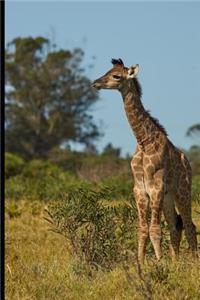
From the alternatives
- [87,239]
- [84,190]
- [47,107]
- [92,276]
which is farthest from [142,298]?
[47,107]

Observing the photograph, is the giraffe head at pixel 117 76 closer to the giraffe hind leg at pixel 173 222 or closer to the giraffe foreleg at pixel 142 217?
the giraffe foreleg at pixel 142 217

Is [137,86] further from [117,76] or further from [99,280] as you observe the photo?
[99,280]

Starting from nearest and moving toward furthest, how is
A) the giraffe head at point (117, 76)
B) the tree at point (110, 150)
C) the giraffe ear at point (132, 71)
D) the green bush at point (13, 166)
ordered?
1. the giraffe head at point (117, 76)
2. the giraffe ear at point (132, 71)
3. the green bush at point (13, 166)
4. the tree at point (110, 150)

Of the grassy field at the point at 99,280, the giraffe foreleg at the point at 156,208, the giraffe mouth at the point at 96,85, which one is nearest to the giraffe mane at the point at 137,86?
the giraffe mouth at the point at 96,85

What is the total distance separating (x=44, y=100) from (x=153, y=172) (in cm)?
4522

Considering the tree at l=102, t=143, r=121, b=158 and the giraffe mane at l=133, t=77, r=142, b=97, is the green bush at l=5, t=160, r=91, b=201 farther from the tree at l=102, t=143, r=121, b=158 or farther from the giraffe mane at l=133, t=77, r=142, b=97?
the tree at l=102, t=143, r=121, b=158

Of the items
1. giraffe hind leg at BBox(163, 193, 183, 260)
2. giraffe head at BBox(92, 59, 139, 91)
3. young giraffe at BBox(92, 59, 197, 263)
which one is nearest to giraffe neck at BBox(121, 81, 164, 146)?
young giraffe at BBox(92, 59, 197, 263)

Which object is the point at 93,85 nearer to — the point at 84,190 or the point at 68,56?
the point at 84,190

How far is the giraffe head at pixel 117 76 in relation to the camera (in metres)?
10.2

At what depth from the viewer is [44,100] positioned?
5500cm

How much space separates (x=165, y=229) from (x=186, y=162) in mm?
962

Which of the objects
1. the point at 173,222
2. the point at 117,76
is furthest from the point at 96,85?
the point at 173,222

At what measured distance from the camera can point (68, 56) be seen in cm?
5544

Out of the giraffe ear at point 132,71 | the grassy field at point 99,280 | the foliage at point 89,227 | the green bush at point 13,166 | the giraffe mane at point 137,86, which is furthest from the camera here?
the green bush at point 13,166
